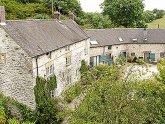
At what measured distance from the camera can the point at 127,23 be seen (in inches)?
3009

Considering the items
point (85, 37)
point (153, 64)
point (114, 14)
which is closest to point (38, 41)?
point (85, 37)

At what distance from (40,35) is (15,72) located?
618 cm

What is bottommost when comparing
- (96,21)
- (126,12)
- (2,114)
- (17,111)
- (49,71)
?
(17,111)

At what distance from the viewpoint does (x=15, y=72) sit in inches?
1200

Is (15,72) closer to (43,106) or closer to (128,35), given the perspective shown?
(43,106)

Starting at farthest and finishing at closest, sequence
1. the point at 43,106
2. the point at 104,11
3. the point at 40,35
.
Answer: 1. the point at 104,11
2. the point at 40,35
3. the point at 43,106

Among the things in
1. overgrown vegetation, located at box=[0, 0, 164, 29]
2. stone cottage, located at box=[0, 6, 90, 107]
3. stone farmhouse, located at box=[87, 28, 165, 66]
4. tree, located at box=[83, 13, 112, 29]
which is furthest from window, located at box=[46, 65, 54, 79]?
tree, located at box=[83, 13, 112, 29]

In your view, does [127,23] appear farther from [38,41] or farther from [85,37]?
[38,41]

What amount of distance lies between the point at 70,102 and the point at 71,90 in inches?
332

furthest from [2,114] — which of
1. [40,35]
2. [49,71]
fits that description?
[40,35]

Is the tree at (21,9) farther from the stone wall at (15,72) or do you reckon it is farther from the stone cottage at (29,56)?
the stone wall at (15,72)

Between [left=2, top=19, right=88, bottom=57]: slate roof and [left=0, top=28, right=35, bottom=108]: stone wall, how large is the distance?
64 centimetres

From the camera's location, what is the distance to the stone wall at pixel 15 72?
29.7 meters

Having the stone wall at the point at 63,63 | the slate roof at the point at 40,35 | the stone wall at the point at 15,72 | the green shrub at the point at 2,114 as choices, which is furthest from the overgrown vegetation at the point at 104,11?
the green shrub at the point at 2,114
